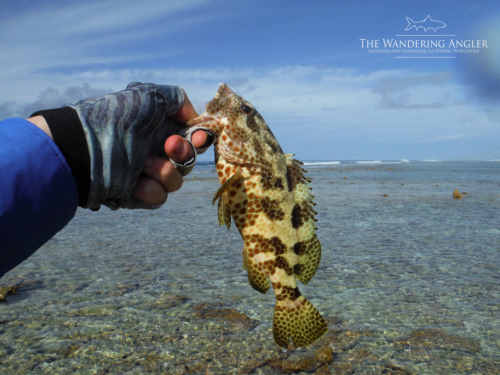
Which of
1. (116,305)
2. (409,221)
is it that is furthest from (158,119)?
(409,221)

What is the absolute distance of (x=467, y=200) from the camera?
45.6 ft

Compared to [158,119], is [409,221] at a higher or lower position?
lower

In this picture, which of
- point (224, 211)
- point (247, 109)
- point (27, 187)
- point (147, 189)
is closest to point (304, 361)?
point (224, 211)

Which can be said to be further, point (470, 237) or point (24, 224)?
point (470, 237)

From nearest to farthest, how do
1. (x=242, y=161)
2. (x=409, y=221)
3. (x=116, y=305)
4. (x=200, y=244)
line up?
(x=242, y=161) < (x=116, y=305) < (x=200, y=244) < (x=409, y=221)

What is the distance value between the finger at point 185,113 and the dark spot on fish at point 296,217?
1.21m

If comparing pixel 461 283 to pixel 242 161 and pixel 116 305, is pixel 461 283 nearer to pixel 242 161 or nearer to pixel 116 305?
pixel 242 161

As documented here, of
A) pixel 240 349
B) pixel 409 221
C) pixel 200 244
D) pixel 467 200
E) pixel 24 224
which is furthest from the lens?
pixel 467 200

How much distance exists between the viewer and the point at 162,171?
3189 mm

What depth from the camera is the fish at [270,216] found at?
3.01 metres

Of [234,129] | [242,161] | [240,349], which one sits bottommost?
[240,349]

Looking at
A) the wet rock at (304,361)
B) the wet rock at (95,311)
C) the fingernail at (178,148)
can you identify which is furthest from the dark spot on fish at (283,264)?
the wet rock at (95,311)

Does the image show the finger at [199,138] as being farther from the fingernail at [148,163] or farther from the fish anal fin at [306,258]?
the fish anal fin at [306,258]

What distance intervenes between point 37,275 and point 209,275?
101 inches
